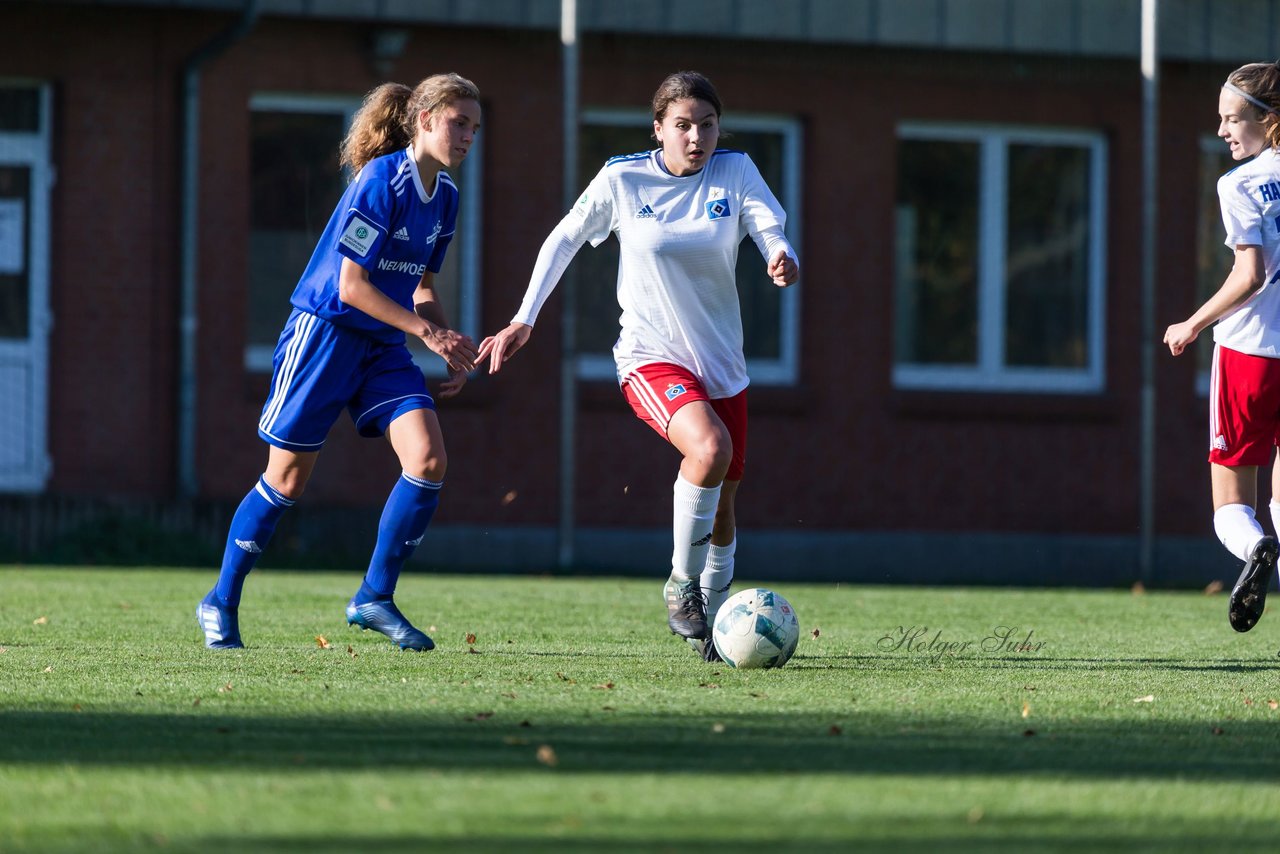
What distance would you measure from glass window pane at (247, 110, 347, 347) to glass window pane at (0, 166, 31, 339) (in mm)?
1676

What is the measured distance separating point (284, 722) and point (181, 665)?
4.95ft

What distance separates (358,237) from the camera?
6.68 meters

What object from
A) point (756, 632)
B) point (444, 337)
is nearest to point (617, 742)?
point (756, 632)

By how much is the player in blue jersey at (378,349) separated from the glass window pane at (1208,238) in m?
11.5

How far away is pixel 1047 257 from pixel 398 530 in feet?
37.4

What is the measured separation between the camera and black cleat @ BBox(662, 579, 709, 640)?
22.4 feet

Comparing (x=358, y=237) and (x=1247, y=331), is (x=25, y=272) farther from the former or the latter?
(x=1247, y=331)

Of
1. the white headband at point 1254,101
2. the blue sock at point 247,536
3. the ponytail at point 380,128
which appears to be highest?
the white headband at point 1254,101

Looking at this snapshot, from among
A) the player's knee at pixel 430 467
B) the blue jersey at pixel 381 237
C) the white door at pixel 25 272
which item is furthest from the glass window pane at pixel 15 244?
the player's knee at pixel 430 467

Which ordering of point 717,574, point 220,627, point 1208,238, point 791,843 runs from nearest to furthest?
point 791,843 < point 220,627 < point 717,574 < point 1208,238

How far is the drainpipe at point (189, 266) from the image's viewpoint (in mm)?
15086

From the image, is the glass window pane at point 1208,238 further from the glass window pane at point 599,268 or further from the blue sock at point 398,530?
the blue sock at point 398,530

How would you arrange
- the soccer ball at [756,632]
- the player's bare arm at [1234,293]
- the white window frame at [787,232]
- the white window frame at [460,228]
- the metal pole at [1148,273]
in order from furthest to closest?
the white window frame at [787,232] < the white window frame at [460,228] < the metal pole at [1148,273] < the player's bare arm at [1234,293] < the soccer ball at [756,632]

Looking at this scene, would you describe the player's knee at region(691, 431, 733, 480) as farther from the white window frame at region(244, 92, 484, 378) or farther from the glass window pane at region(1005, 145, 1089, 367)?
the glass window pane at region(1005, 145, 1089, 367)
